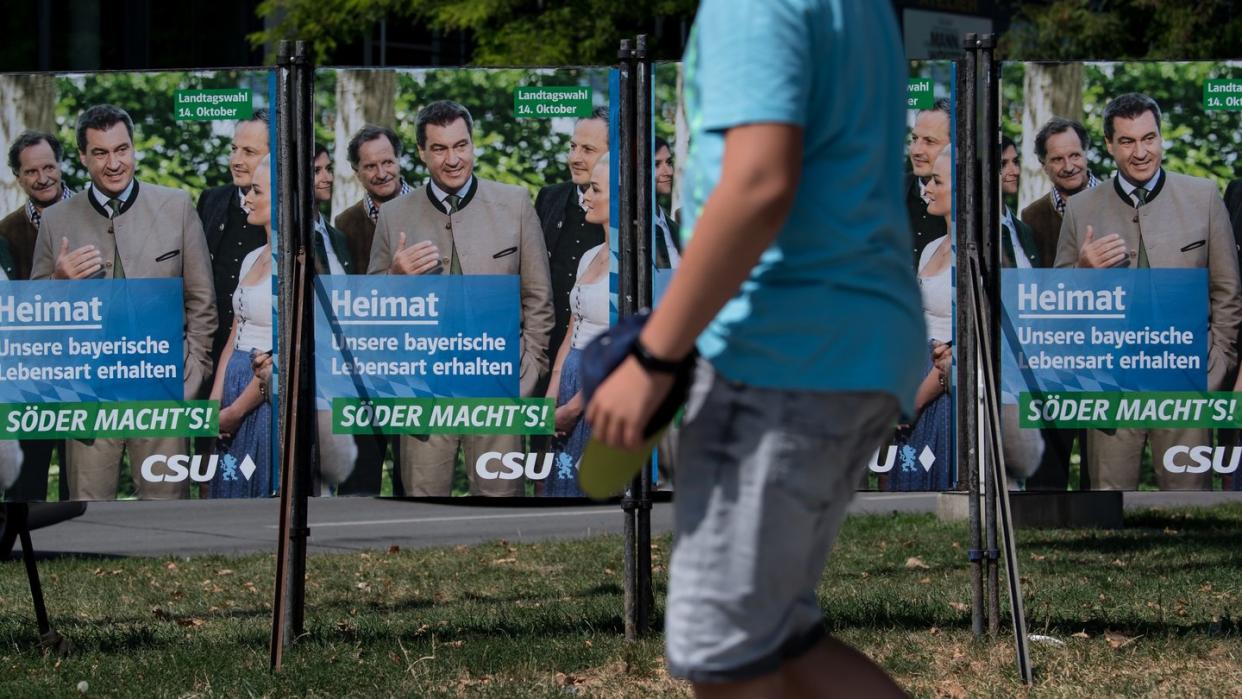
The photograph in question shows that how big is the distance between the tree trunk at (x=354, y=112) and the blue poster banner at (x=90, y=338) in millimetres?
744

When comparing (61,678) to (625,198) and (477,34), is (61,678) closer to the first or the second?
(625,198)

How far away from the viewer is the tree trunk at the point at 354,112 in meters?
6.11

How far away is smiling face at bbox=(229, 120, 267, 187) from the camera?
20.1ft

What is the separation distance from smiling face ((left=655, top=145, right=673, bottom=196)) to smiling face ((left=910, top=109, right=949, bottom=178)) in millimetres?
931

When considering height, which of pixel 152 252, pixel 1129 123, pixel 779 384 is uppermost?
pixel 1129 123

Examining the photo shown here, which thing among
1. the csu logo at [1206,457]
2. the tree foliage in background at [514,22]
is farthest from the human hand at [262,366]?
the tree foliage in background at [514,22]

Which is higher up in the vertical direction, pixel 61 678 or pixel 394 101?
pixel 394 101

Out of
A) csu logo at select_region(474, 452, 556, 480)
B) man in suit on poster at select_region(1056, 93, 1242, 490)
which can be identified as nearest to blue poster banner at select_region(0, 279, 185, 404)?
csu logo at select_region(474, 452, 556, 480)

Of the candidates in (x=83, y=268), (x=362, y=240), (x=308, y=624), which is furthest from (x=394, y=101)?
(x=308, y=624)

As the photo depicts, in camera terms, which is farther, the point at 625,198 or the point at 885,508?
the point at 885,508

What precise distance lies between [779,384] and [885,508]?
1267cm

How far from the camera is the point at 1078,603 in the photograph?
6992 millimetres

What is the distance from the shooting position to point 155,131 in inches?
242

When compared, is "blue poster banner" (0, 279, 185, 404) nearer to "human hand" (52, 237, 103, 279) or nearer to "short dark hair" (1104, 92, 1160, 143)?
"human hand" (52, 237, 103, 279)
